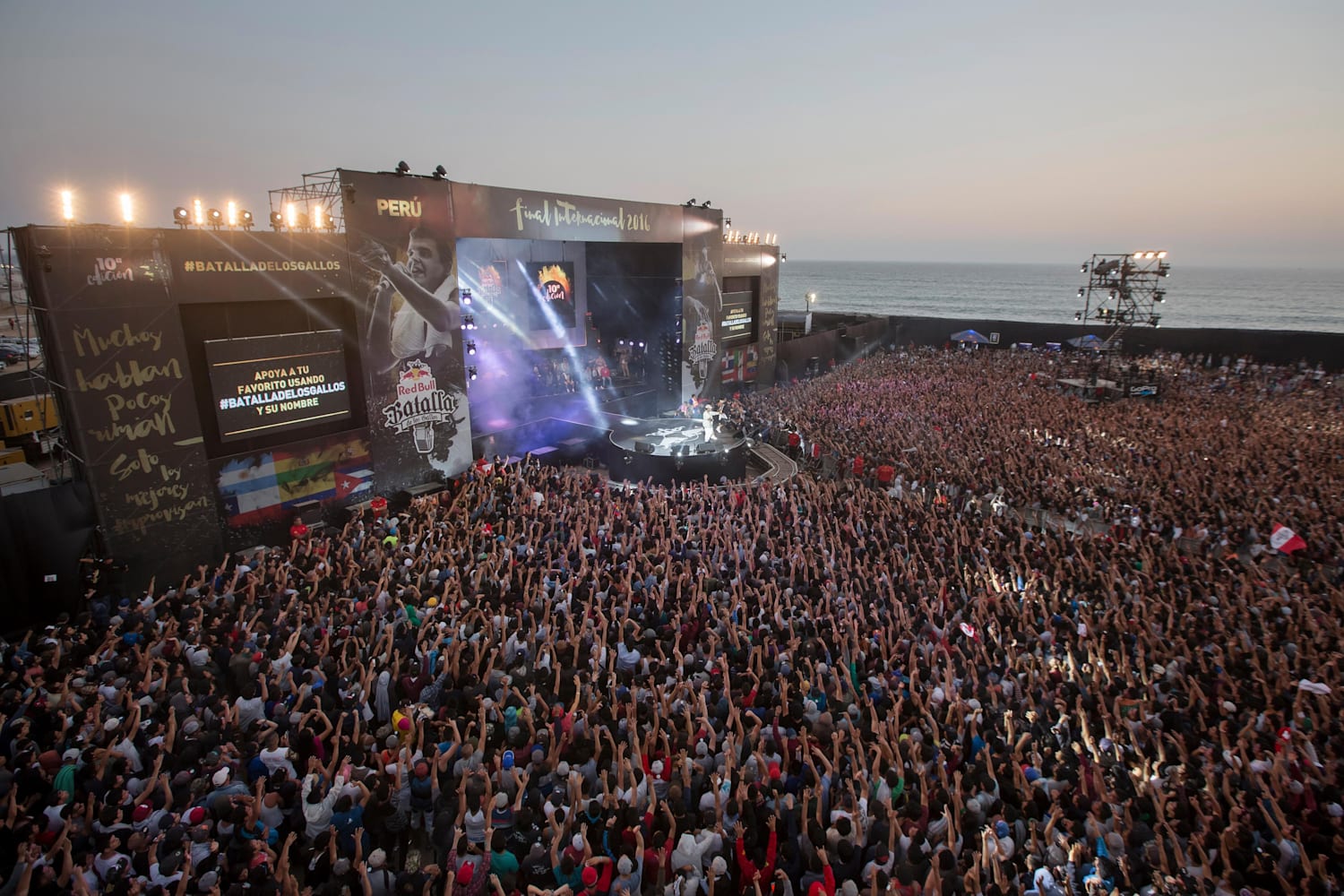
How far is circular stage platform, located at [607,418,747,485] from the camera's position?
18469mm

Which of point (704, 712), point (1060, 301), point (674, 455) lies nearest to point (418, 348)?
point (674, 455)

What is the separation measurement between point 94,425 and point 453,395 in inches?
296

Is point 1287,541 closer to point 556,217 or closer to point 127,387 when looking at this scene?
point 556,217

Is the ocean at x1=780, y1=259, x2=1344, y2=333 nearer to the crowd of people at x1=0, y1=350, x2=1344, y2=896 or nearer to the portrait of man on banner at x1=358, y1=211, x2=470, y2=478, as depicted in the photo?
the portrait of man on banner at x1=358, y1=211, x2=470, y2=478

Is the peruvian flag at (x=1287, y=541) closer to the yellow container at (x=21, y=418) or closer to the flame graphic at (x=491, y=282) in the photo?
the flame graphic at (x=491, y=282)

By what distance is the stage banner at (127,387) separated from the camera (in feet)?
35.5

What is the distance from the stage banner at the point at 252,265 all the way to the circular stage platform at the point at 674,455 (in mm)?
8361

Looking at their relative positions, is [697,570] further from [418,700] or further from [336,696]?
[336,696]

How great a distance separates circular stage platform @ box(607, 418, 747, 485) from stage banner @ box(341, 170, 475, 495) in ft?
15.0

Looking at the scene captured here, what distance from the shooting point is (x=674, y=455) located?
60.8 feet

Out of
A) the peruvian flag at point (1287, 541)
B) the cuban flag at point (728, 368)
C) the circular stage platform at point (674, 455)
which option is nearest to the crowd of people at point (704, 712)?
the peruvian flag at point (1287, 541)

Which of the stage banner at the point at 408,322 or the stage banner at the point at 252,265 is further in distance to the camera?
the stage banner at the point at 408,322

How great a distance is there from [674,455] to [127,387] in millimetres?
11736

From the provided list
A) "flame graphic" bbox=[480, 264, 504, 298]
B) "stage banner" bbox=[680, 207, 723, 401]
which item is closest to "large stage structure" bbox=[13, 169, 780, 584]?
"flame graphic" bbox=[480, 264, 504, 298]
